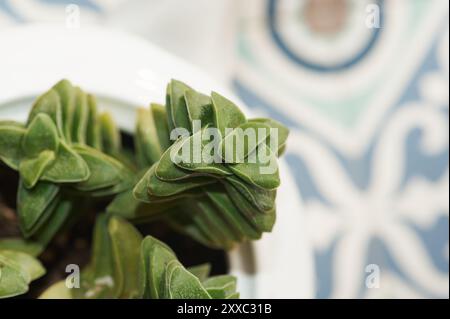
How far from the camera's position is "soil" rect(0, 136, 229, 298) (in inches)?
13.6

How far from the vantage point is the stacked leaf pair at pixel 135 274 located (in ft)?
0.84

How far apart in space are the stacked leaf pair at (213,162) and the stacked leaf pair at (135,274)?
0.05ft

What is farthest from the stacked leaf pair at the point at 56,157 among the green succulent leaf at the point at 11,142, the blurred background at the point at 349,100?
the blurred background at the point at 349,100

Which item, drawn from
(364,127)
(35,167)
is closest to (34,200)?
(35,167)

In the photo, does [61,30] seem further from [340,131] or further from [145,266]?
[340,131]

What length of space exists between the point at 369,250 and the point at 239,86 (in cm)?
18

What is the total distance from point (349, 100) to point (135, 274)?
31cm

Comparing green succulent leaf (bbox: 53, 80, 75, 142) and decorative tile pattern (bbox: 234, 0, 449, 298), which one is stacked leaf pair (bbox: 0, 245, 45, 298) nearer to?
green succulent leaf (bbox: 53, 80, 75, 142)

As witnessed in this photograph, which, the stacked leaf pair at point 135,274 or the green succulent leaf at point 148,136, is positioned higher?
the green succulent leaf at point 148,136

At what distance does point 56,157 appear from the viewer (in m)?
0.28

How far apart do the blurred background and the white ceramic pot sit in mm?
188

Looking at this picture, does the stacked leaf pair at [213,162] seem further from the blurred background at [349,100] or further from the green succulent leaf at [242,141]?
the blurred background at [349,100]

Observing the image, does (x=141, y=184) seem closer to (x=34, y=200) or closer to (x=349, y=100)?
(x=34, y=200)

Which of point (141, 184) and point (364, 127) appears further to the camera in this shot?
point (364, 127)
